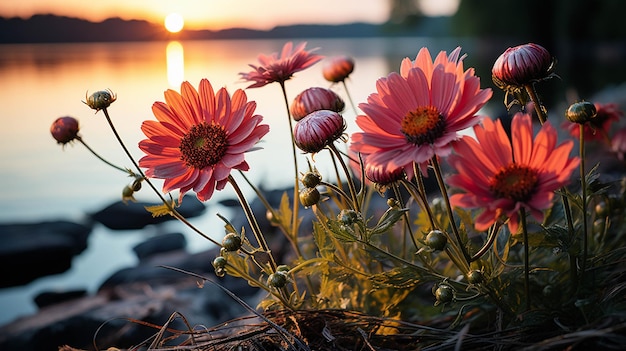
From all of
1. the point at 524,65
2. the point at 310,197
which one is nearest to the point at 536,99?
the point at 524,65

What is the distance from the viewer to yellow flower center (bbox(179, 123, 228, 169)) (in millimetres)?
1143

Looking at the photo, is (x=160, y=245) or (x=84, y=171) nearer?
(x=160, y=245)

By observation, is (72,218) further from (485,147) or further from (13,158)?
(485,147)

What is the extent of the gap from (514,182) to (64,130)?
0.99 m

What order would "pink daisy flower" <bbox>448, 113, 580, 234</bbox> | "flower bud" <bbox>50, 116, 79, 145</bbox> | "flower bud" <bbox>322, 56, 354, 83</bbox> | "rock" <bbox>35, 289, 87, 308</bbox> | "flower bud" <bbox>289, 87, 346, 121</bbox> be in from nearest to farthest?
"pink daisy flower" <bbox>448, 113, 580, 234</bbox>, "flower bud" <bbox>289, 87, 346, 121</bbox>, "flower bud" <bbox>50, 116, 79, 145</bbox>, "flower bud" <bbox>322, 56, 354, 83</bbox>, "rock" <bbox>35, 289, 87, 308</bbox>

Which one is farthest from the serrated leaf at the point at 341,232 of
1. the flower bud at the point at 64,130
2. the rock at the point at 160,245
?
the rock at the point at 160,245

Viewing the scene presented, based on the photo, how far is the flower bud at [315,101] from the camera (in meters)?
1.32

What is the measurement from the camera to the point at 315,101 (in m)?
1.32

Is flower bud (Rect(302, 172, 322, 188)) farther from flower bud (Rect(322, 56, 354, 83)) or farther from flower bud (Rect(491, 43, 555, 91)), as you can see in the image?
flower bud (Rect(322, 56, 354, 83))

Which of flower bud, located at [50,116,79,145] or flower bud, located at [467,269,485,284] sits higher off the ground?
flower bud, located at [50,116,79,145]

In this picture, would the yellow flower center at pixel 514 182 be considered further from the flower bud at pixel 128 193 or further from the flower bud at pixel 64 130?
the flower bud at pixel 64 130

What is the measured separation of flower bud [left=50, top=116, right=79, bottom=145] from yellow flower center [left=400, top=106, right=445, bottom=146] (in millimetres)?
797

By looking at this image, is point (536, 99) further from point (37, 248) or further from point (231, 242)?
point (37, 248)

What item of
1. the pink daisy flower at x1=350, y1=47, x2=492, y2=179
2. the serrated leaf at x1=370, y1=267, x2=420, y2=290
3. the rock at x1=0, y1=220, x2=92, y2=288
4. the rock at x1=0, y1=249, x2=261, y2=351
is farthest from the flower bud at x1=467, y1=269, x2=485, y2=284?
the rock at x1=0, y1=220, x2=92, y2=288
